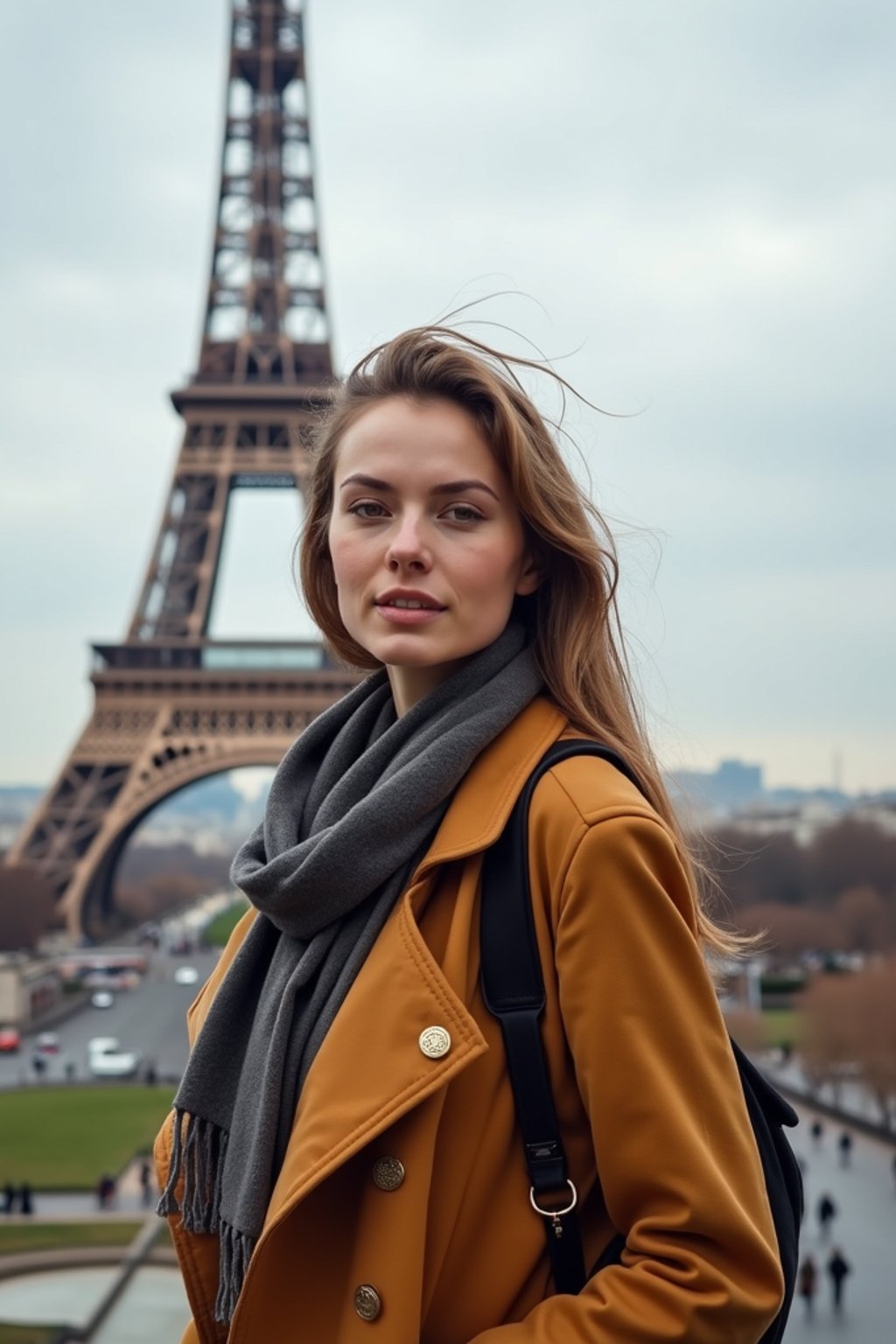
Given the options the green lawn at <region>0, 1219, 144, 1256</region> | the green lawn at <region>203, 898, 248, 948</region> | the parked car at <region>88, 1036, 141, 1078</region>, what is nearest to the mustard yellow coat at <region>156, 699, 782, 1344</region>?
the green lawn at <region>0, 1219, 144, 1256</region>

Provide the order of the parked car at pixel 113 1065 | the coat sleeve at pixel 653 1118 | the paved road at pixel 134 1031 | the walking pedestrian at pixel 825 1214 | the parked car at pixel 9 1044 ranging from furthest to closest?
the parked car at pixel 9 1044 → the paved road at pixel 134 1031 → the parked car at pixel 113 1065 → the walking pedestrian at pixel 825 1214 → the coat sleeve at pixel 653 1118

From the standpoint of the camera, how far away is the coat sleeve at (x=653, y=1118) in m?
1.89

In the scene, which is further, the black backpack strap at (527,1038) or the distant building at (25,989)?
the distant building at (25,989)

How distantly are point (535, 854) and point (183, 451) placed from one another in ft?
113

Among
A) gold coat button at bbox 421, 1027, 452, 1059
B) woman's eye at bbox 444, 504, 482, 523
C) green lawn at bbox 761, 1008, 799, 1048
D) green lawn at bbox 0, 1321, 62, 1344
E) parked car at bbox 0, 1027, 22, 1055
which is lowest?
green lawn at bbox 0, 1321, 62, 1344

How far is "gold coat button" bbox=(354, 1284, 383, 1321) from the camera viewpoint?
6.50ft

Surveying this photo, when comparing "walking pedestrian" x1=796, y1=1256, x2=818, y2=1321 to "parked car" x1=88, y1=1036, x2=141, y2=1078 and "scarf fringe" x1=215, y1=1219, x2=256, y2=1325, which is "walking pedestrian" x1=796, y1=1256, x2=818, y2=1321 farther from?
"parked car" x1=88, y1=1036, x2=141, y2=1078

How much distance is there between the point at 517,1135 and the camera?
80.5 inches

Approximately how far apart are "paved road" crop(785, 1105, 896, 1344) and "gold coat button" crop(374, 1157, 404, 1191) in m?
12.8

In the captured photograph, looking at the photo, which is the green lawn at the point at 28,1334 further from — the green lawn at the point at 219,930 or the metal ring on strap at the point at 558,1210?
the green lawn at the point at 219,930

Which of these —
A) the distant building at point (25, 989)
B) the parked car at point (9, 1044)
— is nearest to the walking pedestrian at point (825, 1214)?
the parked car at point (9, 1044)

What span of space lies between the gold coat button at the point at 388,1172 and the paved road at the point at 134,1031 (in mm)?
24949

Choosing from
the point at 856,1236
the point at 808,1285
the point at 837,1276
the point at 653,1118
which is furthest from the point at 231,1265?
the point at 856,1236

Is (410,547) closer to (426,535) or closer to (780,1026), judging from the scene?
(426,535)
